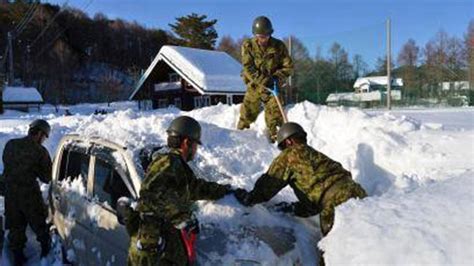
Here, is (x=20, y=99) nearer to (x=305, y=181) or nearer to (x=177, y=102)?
(x=177, y=102)

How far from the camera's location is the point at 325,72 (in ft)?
96.0

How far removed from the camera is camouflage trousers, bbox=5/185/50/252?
6465 millimetres

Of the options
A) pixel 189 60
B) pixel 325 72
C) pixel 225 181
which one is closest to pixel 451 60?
pixel 325 72

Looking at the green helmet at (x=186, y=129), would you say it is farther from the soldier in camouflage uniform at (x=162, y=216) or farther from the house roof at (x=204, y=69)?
the house roof at (x=204, y=69)

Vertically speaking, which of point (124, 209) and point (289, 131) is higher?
point (289, 131)

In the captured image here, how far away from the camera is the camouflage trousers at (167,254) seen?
3.77 m

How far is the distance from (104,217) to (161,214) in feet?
3.65

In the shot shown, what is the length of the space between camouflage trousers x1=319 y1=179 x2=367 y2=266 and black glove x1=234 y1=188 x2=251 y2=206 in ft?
2.03

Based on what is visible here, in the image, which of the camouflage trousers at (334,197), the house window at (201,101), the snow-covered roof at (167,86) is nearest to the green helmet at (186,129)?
the camouflage trousers at (334,197)

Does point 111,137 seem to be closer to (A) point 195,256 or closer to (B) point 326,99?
(A) point 195,256

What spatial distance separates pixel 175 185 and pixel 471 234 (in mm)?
1967

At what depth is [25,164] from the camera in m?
6.51

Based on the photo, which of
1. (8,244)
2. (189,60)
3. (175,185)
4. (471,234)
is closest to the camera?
(471,234)

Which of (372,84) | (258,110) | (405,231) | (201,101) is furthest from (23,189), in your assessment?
(201,101)
